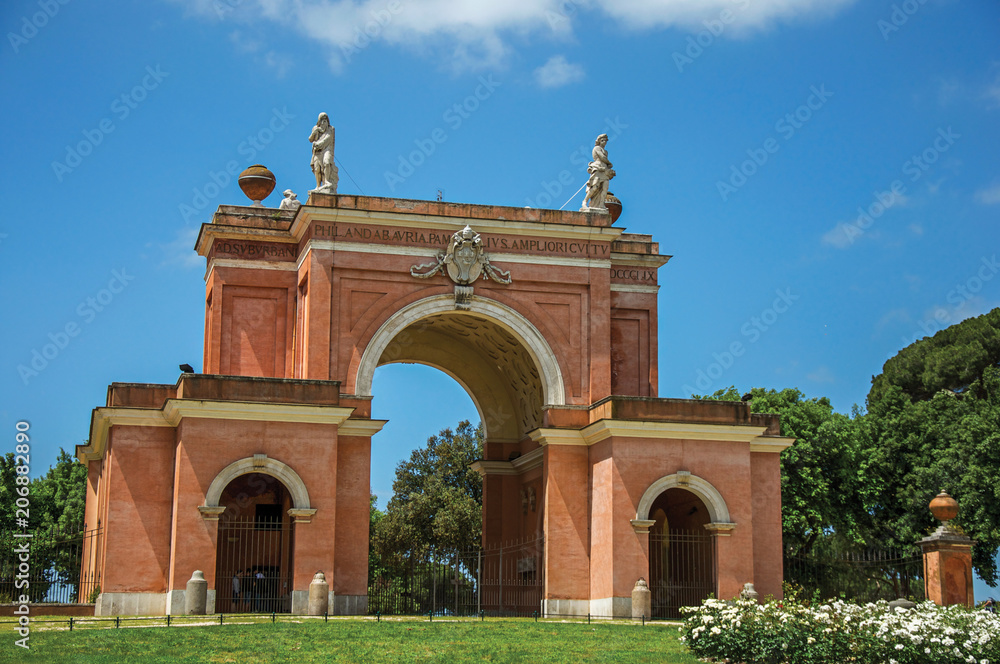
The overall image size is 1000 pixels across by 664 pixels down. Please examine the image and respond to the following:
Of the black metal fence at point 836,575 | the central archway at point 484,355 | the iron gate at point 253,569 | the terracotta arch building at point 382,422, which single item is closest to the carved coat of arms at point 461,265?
the terracotta arch building at point 382,422

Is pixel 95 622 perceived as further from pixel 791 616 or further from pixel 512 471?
pixel 512 471

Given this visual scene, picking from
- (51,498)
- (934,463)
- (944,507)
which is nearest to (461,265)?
(944,507)

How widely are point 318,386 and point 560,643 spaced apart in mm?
11196

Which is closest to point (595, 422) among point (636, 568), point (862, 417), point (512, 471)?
point (636, 568)

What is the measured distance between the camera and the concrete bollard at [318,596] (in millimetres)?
29266

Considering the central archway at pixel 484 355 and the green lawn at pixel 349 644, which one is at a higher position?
the central archway at pixel 484 355

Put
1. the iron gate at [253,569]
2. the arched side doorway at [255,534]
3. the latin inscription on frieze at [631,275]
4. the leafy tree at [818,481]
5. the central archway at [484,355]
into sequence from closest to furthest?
the arched side doorway at [255,534] < the iron gate at [253,569] < the central archway at [484,355] < the latin inscription on frieze at [631,275] < the leafy tree at [818,481]

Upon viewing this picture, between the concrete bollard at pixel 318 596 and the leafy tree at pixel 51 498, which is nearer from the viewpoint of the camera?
the concrete bollard at pixel 318 596

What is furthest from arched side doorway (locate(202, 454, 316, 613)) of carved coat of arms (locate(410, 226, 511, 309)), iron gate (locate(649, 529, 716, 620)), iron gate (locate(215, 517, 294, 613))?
iron gate (locate(649, 529, 716, 620))

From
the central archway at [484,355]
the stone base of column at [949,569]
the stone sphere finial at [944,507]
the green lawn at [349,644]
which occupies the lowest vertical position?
the green lawn at [349,644]

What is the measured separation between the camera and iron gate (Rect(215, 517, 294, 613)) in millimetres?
30562

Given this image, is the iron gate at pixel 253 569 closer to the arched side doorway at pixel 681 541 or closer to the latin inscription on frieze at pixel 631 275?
the arched side doorway at pixel 681 541

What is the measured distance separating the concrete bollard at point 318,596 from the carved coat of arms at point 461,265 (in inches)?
338

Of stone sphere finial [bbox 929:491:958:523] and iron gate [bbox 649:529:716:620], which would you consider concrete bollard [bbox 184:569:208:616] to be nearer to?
iron gate [bbox 649:529:716:620]
